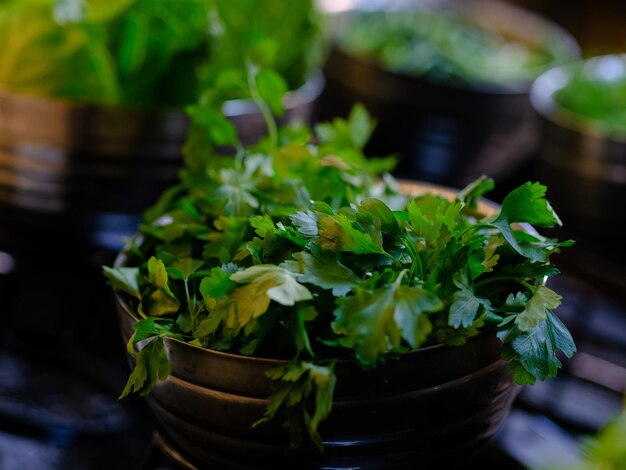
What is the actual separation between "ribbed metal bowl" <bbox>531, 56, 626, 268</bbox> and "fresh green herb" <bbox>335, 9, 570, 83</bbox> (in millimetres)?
496

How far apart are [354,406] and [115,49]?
30.3 inches

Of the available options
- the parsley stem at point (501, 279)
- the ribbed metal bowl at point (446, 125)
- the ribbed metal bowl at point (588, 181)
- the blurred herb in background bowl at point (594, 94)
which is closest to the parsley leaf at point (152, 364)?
the parsley stem at point (501, 279)

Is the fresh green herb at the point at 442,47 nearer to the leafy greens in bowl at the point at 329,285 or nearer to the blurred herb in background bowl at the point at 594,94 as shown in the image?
the blurred herb in background bowl at the point at 594,94

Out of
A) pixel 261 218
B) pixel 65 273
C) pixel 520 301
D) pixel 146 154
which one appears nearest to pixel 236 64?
pixel 146 154

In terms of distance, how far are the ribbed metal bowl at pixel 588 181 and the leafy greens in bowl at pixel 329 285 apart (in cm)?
60

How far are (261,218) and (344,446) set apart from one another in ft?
0.65

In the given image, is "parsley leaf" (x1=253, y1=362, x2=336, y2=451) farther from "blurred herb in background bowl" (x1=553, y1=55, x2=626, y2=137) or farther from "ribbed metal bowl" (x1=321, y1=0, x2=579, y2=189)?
"blurred herb in background bowl" (x1=553, y1=55, x2=626, y2=137)

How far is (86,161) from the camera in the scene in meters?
1.09

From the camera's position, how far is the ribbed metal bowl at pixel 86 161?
1.07 metres

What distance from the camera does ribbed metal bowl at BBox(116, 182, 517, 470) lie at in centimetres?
63

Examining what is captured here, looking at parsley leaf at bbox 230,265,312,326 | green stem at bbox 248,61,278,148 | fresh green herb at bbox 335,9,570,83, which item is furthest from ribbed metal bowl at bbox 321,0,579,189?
parsley leaf at bbox 230,265,312,326

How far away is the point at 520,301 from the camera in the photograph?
0.68 meters

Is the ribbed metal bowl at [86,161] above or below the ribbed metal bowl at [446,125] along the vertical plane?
above

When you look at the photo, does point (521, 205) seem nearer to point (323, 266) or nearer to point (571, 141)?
point (323, 266)
